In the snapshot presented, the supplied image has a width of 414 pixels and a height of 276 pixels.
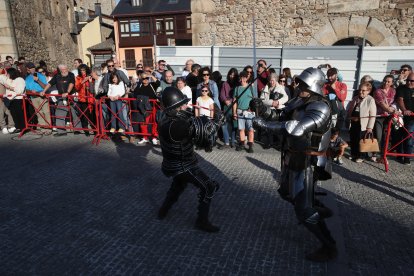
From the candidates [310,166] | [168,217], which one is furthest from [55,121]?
[310,166]

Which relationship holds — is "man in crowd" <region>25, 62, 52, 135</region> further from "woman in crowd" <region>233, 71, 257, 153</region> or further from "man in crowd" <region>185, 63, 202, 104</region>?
"woman in crowd" <region>233, 71, 257, 153</region>

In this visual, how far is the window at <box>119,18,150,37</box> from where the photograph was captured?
107 feet

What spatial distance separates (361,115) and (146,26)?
3009cm

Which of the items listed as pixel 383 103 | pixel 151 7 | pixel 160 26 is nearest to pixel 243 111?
pixel 383 103

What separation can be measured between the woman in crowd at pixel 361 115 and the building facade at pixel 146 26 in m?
27.0


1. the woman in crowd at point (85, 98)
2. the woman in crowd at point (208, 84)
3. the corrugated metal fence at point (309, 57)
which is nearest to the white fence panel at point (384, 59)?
the corrugated metal fence at point (309, 57)

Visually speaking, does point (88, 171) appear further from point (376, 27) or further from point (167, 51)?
point (376, 27)

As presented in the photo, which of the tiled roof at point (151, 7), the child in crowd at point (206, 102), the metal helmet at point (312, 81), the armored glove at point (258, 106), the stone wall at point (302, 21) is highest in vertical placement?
the tiled roof at point (151, 7)

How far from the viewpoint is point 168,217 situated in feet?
13.7

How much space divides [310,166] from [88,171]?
4195 mm

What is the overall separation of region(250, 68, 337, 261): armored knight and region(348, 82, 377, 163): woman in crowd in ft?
10.9

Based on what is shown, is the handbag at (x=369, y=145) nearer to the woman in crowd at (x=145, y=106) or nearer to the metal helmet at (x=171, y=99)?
the metal helmet at (x=171, y=99)

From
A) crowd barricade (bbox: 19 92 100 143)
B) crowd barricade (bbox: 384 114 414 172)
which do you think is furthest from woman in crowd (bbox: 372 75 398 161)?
crowd barricade (bbox: 19 92 100 143)

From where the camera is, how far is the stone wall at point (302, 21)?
9.55 meters
